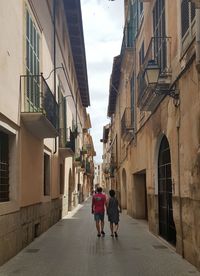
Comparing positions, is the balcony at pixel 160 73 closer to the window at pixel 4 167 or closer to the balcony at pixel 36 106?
the balcony at pixel 36 106

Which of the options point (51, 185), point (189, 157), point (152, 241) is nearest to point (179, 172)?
point (189, 157)

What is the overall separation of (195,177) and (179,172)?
170 cm

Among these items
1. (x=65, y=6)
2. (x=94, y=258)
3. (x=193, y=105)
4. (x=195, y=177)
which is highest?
(x=65, y=6)

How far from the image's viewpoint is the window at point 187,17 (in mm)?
9633

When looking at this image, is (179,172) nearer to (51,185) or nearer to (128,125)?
(51,185)

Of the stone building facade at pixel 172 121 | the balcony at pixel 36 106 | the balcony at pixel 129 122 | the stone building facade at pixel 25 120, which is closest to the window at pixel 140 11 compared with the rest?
the stone building facade at pixel 172 121

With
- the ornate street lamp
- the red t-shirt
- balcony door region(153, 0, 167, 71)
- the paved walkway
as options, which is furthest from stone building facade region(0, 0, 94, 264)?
balcony door region(153, 0, 167, 71)

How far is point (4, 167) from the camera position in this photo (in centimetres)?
1092

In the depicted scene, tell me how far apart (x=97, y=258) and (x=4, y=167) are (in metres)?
2.92

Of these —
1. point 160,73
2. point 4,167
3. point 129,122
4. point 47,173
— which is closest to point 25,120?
point 4,167

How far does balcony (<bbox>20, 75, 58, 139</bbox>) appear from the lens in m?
12.0

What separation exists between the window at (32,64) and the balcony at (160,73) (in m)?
2.93

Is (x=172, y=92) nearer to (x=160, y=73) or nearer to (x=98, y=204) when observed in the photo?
(x=160, y=73)

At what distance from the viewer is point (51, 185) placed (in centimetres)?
1877
